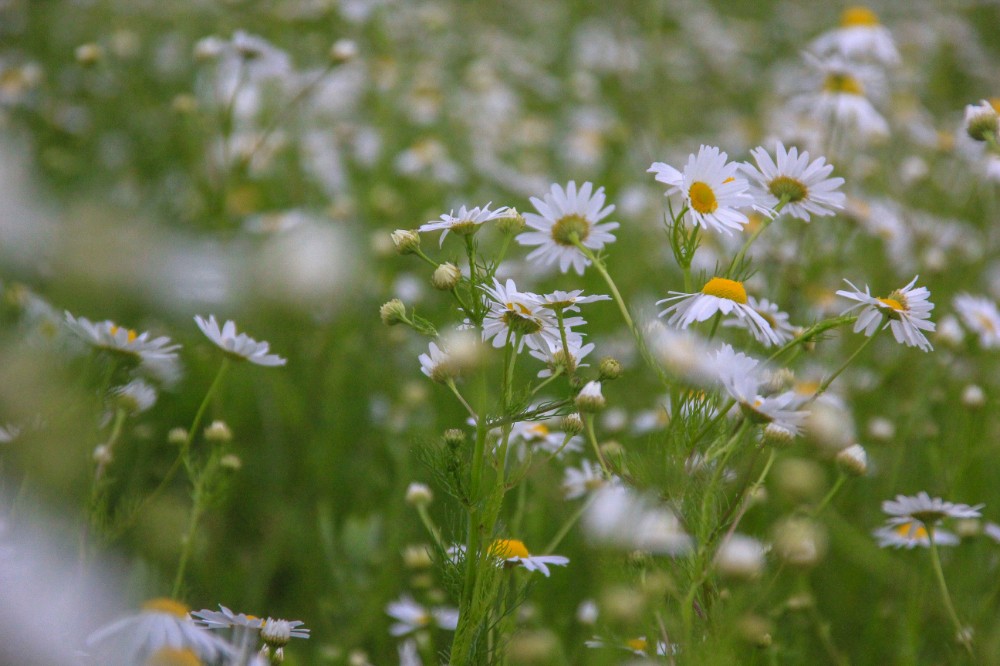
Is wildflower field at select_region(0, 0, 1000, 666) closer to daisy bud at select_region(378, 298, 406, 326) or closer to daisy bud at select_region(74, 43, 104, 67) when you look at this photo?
daisy bud at select_region(378, 298, 406, 326)

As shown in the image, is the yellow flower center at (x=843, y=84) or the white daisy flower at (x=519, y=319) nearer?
the white daisy flower at (x=519, y=319)

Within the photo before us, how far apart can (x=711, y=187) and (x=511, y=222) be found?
0.27 m

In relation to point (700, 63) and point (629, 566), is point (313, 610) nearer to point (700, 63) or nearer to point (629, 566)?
point (629, 566)

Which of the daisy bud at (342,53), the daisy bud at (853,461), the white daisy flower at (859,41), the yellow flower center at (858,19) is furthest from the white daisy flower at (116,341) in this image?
the yellow flower center at (858,19)

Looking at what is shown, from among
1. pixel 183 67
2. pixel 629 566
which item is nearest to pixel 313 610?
pixel 629 566

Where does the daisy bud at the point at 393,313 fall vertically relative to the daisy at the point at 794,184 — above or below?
below

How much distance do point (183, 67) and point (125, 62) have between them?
0.35 metres

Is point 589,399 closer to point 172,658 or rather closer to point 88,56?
point 172,658

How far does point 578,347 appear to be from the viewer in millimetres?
1220

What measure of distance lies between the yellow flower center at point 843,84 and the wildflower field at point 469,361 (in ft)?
0.06

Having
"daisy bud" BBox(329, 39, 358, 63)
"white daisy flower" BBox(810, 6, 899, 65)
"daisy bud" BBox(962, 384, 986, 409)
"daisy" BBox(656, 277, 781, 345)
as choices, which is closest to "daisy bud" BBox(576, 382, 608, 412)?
"daisy" BBox(656, 277, 781, 345)

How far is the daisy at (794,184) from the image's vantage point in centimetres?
125

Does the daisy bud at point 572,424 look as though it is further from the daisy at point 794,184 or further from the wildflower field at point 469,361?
the daisy at point 794,184

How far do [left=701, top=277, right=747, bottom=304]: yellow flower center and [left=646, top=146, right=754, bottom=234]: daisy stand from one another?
0.07 metres
